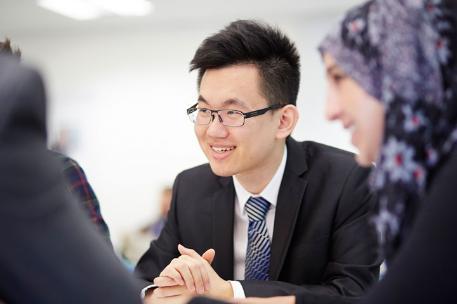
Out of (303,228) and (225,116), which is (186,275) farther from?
(225,116)

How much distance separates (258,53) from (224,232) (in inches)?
26.6

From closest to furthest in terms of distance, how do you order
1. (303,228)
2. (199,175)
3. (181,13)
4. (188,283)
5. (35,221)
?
(35,221), (188,283), (303,228), (199,175), (181,13)

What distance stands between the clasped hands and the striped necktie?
0.89ft

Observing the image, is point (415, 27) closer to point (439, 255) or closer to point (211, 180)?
point (439, 255)

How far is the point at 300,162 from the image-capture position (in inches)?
80.4

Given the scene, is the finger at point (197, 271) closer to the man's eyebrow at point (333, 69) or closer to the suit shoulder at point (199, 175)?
the suit shoulder at point (199, 175)

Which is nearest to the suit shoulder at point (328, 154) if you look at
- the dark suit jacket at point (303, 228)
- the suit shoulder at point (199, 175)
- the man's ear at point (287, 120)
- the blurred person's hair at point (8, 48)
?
the dark suit jacket at point (303, 228)

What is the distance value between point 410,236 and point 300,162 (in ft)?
3.80

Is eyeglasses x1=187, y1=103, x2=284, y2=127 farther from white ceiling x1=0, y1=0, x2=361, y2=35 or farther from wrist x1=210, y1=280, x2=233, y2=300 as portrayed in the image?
white ceiling x1=0, y1=0, x2=361, y2=35

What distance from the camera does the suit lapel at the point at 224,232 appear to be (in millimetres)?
1979

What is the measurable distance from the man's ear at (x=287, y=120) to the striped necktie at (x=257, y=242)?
0.89ft

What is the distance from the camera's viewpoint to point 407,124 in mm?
961

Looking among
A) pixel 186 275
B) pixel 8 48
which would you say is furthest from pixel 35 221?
pixel 8 48

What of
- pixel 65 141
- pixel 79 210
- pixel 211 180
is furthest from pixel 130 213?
pixel 79 210
